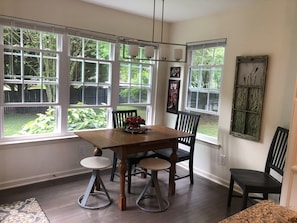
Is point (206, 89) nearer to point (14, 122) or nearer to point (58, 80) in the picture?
point (58, 80)

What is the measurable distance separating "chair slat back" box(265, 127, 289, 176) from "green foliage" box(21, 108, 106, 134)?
2.46 metres

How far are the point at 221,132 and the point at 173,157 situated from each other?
0.89 m

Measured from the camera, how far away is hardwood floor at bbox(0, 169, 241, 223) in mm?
2631

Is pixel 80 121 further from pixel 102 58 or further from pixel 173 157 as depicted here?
pixel 173 157

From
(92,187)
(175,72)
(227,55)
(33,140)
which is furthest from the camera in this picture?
(175,72)

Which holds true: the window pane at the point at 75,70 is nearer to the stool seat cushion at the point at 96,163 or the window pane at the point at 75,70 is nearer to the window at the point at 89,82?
the window at the point at 89,82

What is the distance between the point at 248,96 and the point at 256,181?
1.11 meters

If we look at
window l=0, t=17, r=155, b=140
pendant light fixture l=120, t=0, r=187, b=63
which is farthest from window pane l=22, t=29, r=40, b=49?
pendant light fixture l=120, t=0, r=187, b=63

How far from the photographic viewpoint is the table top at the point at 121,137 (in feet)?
8.77

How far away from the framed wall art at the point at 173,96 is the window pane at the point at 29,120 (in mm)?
1995

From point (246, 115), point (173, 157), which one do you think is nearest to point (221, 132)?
point (246, 115)

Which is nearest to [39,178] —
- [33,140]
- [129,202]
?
Result: [33,140]

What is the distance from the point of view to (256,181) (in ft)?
8.74

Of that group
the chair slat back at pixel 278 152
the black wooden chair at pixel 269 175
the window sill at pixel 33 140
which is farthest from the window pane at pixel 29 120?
the chair slat back at pixel 278 152
